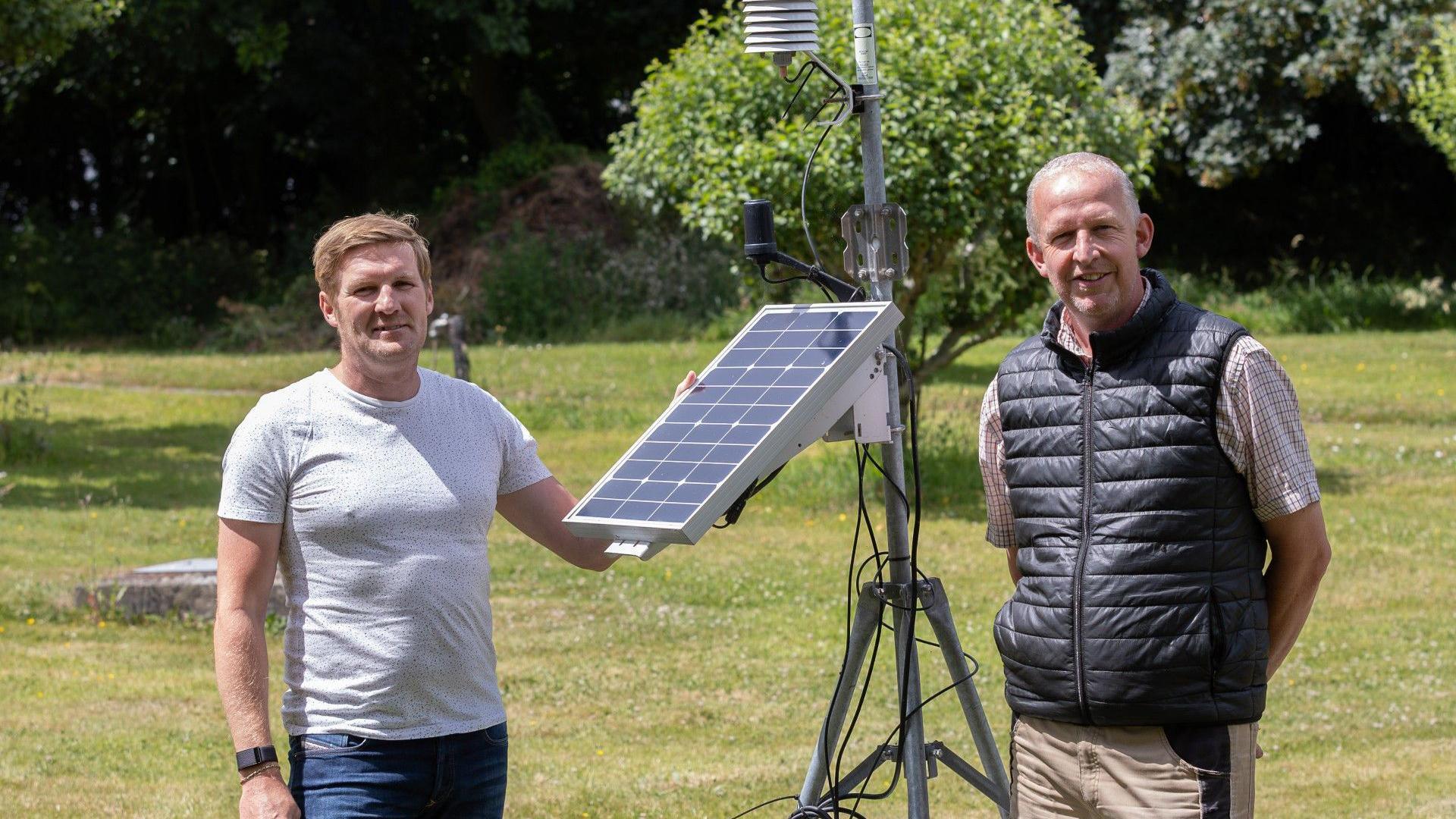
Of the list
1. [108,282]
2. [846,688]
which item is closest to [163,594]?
[846,688]

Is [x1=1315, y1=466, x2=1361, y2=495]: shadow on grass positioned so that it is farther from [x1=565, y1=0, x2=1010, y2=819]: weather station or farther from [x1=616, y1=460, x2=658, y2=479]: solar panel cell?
[x1=616, y1=460, x2=658, y2=479]: solar panel cell

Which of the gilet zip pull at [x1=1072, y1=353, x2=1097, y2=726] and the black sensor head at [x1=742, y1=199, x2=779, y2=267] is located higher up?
the black sensor head at [x1=742, y1=199, x2=779, y2=267]

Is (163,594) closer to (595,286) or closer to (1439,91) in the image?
(595,286)

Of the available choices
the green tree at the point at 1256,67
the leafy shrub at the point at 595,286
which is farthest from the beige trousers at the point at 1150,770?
the green tree at the point at 1256,67

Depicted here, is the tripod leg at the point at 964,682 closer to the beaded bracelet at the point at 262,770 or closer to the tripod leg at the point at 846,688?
the tripod leg at the point at 846,688

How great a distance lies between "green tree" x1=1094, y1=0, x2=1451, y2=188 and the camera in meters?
23.0

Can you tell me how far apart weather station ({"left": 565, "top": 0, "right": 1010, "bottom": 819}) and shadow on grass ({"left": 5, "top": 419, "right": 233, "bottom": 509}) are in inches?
336

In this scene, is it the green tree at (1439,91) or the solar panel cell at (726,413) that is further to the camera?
the green tree at (1439,91)

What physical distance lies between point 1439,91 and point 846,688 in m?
18.9

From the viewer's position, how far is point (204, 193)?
3331cm

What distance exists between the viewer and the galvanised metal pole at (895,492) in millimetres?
3725

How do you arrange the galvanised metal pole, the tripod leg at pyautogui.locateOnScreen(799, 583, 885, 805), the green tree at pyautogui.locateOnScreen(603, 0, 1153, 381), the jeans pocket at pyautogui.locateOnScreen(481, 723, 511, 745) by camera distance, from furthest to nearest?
the green tree at pyautogui.locateOnScreen(603, 0, 1153, 381), the tripod leg at pyautogui.locateOnScreen(799, 583, 885, 805), the galvanised metal pole, the jeans pocket at pyautogui.locateOnScreen(481, 723, 511, 745)

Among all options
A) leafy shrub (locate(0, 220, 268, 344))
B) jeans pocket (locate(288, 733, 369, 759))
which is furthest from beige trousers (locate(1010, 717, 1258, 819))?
leafy shrub (locate(0, 220, 268, 344))

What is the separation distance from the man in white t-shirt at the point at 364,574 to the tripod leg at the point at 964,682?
44.2 inches
